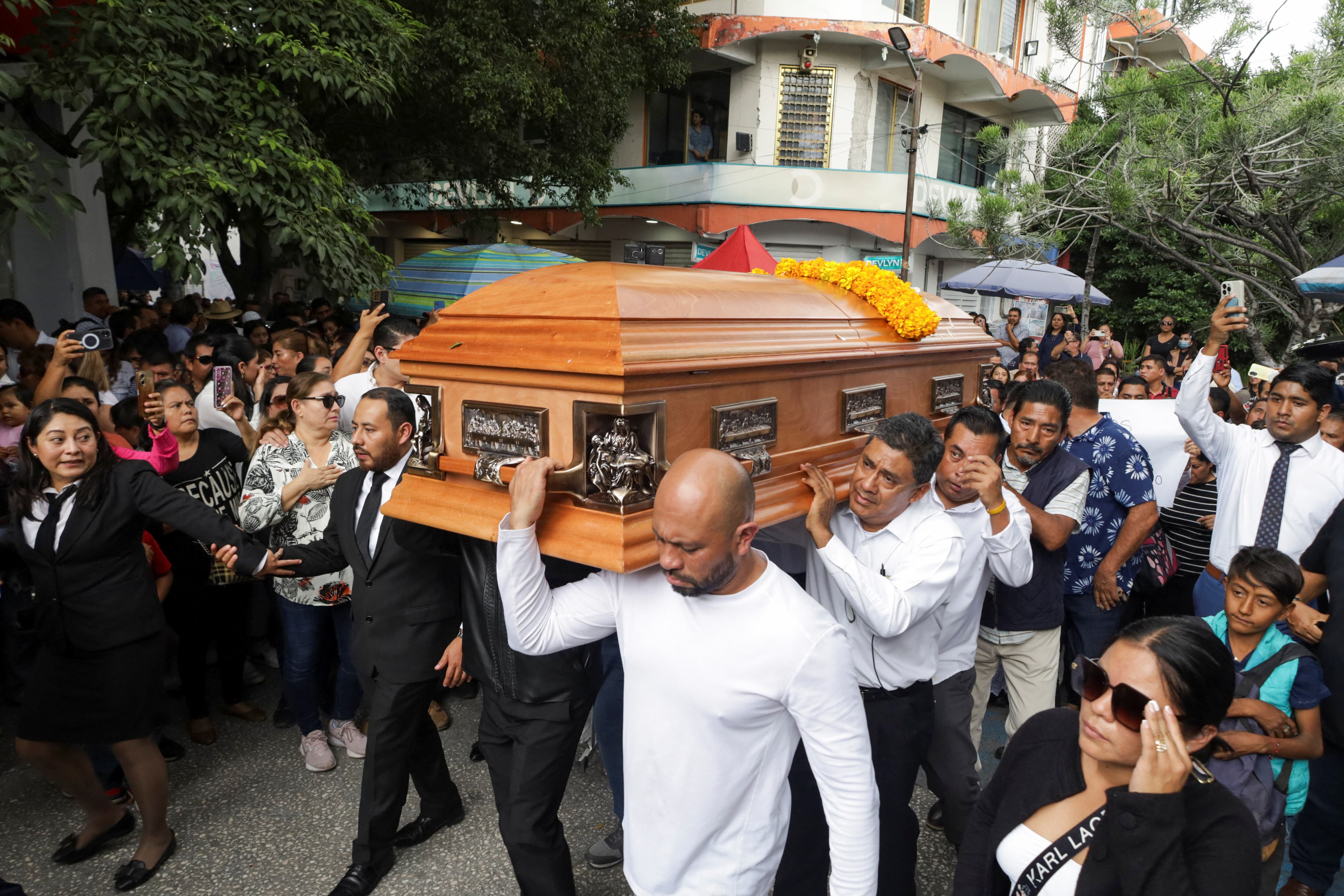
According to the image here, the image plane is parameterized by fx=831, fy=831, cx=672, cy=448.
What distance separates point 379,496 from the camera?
2928mm

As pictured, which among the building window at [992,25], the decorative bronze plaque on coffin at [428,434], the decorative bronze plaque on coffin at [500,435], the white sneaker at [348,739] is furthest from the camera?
the building window at [992,25]

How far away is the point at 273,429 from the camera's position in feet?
12.1

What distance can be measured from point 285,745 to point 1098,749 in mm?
3478

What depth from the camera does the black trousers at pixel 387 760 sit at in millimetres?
2799

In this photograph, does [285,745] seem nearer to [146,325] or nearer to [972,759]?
[972,759]

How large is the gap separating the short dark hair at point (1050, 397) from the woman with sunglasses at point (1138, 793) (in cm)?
180

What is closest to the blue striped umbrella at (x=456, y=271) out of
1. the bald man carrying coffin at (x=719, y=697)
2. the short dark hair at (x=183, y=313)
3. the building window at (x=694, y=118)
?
the short dark hair at (x=183, y=313)

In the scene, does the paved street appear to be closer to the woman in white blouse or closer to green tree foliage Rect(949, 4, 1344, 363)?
the woman in white blouse

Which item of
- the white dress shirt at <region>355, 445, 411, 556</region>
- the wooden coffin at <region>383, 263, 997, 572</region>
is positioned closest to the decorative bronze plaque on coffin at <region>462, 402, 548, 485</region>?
the wooden coffin at <region>383, 263, 997, 572</region>

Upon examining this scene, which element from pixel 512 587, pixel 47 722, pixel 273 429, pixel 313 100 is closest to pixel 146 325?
pixel 313 100

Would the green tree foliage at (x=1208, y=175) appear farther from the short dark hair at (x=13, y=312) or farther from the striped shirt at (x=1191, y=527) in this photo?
the short dark hair at (x=13, y=312)

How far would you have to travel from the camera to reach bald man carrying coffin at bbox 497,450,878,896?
1735 millimetres

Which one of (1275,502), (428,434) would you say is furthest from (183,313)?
(1275,502)

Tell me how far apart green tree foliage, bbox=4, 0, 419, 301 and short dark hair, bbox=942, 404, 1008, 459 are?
463cm
